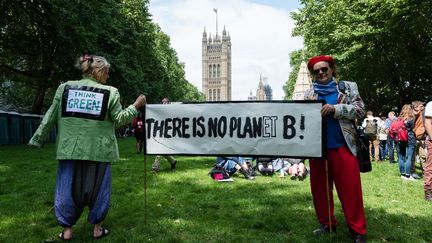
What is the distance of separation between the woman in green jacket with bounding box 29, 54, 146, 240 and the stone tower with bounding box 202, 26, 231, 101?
183 m

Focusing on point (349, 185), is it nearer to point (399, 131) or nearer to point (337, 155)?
point (337, 155)

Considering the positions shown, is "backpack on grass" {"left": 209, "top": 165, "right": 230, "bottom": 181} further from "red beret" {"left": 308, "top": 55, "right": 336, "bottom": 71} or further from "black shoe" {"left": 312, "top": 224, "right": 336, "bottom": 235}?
"red beret" {"left": 308, "top": 55, "right": 336, "bottom": 71}

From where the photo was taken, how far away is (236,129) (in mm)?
5125

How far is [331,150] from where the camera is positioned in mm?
4645

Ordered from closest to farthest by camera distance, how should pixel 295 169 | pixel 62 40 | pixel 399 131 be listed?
pixel 295 169
pixel 399 131
pixel 62 40

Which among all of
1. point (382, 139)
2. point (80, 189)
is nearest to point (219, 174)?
point (80, 189)

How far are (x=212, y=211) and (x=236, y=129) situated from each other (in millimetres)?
1794

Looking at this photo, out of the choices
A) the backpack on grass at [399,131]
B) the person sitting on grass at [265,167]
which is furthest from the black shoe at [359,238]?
the backpack on grass at [399,131]

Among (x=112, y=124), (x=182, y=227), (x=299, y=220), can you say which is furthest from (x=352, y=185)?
(x=112, y=124)

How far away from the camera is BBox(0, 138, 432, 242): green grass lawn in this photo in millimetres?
4934

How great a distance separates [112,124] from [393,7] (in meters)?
21.0

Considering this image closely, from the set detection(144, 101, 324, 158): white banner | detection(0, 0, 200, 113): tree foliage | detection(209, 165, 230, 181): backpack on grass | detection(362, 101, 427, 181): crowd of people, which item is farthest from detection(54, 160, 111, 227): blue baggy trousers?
detection(0, 0, 200, 113): tree foliage

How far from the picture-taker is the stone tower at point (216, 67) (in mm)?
188375

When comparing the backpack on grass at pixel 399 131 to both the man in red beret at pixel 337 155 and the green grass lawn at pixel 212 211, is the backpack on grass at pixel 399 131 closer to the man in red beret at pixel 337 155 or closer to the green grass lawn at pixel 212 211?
the green grass lawn at pixel 212 211
